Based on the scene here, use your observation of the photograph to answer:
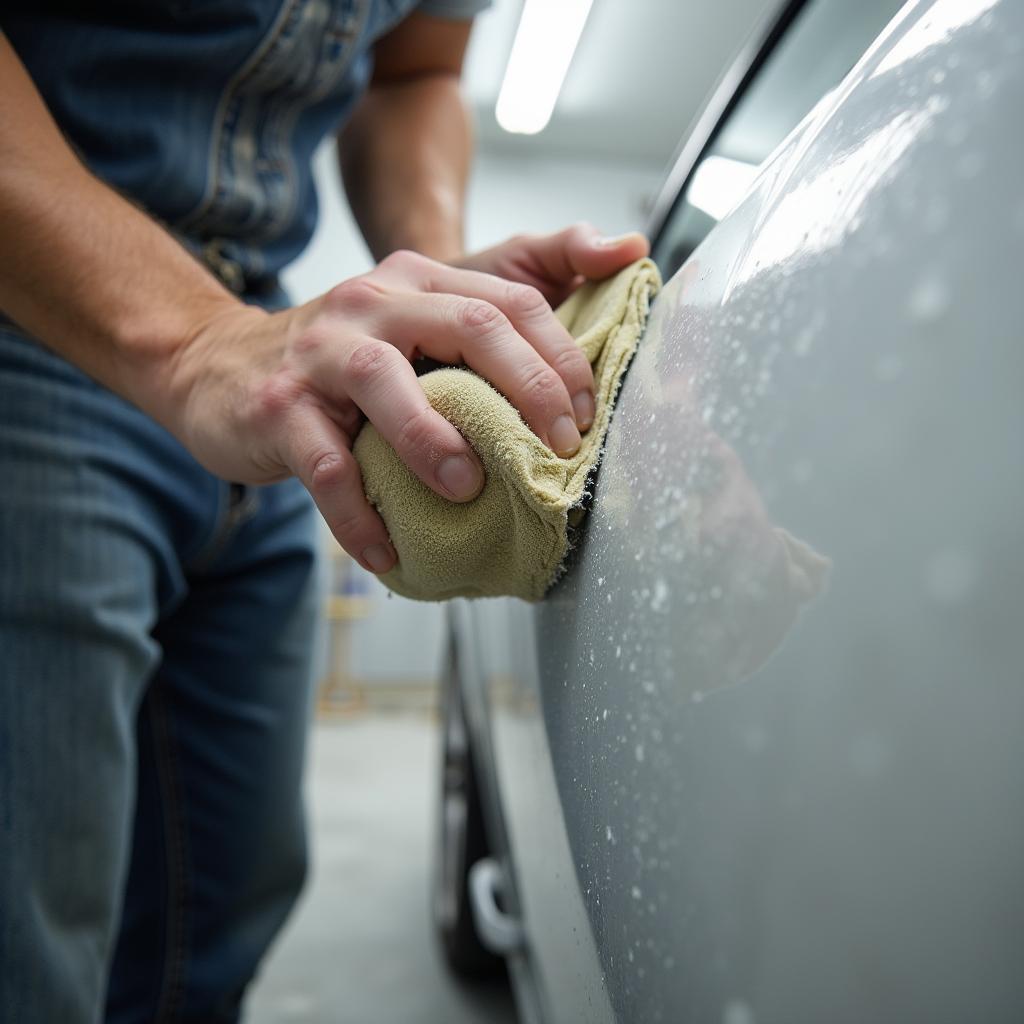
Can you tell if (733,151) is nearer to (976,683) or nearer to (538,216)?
(976,683)

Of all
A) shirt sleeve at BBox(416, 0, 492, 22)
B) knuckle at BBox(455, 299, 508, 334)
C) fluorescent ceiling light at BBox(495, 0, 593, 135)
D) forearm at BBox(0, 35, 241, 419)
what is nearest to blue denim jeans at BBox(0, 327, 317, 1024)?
forearm at BBox(0, 35, 241, 419)

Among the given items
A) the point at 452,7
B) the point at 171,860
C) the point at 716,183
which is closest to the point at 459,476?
the point at 716,183

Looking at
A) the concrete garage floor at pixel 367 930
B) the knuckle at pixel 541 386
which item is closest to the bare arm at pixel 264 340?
the knuckle at pixel 541 386

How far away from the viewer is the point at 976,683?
241 millimetres

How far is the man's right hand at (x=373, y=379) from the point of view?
42cm

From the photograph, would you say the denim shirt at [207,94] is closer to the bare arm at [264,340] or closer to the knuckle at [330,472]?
the bare arm at [264,340]

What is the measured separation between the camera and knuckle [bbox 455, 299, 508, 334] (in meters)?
0.44

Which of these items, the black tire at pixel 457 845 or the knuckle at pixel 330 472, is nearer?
the knuckle at pixel 330 472

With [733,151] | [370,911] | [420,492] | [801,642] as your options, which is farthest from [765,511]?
[370,911]

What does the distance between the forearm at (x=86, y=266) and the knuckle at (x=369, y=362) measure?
17 cm

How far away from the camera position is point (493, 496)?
42 centimetres

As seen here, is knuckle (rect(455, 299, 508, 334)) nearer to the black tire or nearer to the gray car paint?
the gray car paint

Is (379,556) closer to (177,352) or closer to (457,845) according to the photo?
(177,352)

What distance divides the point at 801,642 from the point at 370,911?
65.1 inches
